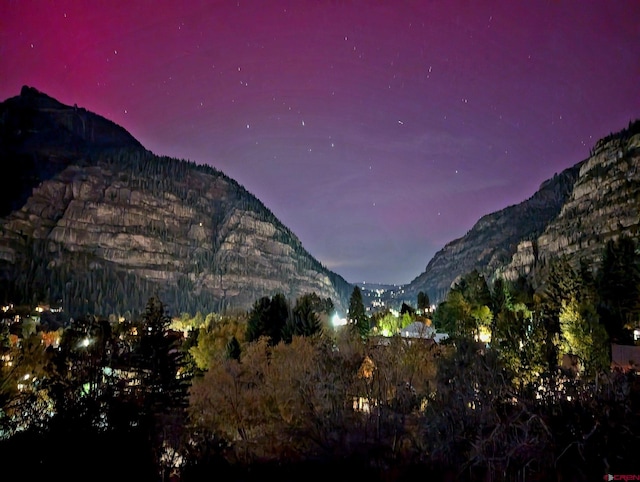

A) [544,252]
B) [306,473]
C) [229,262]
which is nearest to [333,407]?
[306,473]

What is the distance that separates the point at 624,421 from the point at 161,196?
586 feet

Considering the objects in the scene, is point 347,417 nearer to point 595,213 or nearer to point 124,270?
point 595,213

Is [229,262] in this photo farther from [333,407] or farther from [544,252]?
[333,407]

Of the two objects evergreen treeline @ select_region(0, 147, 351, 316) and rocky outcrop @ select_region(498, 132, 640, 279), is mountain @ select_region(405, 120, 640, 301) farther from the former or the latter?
evergreen treeline @ select_region(0, 147, 351, 316)

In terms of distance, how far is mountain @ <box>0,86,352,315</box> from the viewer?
12719 cm

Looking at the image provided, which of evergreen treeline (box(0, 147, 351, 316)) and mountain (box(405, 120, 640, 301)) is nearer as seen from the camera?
mountain (box(405, 120, 640, 301))

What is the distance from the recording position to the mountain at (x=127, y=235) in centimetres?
12719

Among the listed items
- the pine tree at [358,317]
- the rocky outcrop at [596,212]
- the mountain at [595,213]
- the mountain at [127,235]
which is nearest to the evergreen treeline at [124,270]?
the mountain at [127,235]

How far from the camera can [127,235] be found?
151 meters

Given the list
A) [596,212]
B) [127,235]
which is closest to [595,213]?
[596,212]

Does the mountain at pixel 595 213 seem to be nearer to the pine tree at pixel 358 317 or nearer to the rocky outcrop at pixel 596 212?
the rocky outcrop at pixel 596 212

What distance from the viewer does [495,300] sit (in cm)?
5034

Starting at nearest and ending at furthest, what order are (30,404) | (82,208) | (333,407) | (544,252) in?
1. (30,404)
2. (333,407)
3. (544,252)
4. (82,208)

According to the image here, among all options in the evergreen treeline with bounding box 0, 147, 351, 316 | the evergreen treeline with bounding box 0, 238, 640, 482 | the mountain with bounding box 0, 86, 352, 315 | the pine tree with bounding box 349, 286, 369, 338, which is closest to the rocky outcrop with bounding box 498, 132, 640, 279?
the pine tree with bounding box 349, 286, 369, 338
